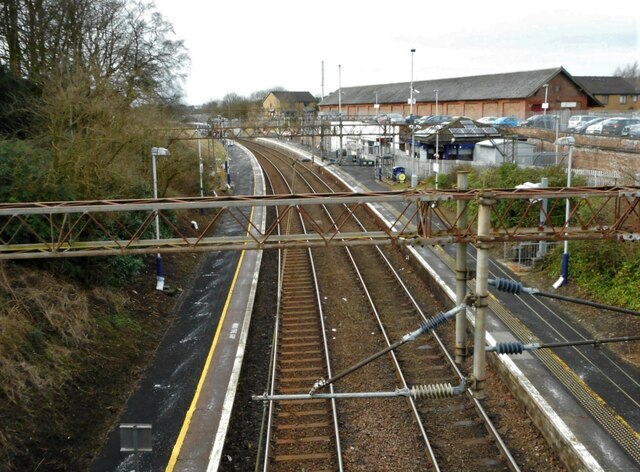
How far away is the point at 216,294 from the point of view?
18.6 meters

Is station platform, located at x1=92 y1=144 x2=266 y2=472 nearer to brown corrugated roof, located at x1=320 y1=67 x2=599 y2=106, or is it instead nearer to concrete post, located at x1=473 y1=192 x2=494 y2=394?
concrete post, located at x1=473 y1=192 x2=494 y2=394

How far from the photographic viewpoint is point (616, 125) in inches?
1331

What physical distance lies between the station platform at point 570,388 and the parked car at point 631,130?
1850cm

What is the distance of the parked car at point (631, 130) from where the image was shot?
31250 millimetres

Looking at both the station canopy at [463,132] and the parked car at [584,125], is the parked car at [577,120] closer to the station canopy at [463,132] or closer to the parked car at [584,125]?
the parked car at [584,125]

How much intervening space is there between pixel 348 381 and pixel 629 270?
9.19 metres

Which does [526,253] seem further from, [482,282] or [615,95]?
[615,95]

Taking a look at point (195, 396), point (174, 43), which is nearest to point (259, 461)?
point (195, 396)

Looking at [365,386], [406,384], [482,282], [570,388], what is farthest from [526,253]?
[482,282]

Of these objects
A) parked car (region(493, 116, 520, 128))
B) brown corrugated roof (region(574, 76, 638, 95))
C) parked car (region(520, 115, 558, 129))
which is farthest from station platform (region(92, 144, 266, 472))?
brown corrugated roof (region(574, 76, 638, 95))

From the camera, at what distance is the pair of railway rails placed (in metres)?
10.2

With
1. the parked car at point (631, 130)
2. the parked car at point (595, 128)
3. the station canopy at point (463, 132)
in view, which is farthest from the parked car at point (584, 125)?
the station canopy at point (463, 132)

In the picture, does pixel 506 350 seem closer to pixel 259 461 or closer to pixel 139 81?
pixel 259 461

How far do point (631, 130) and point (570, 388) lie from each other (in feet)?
80.6
